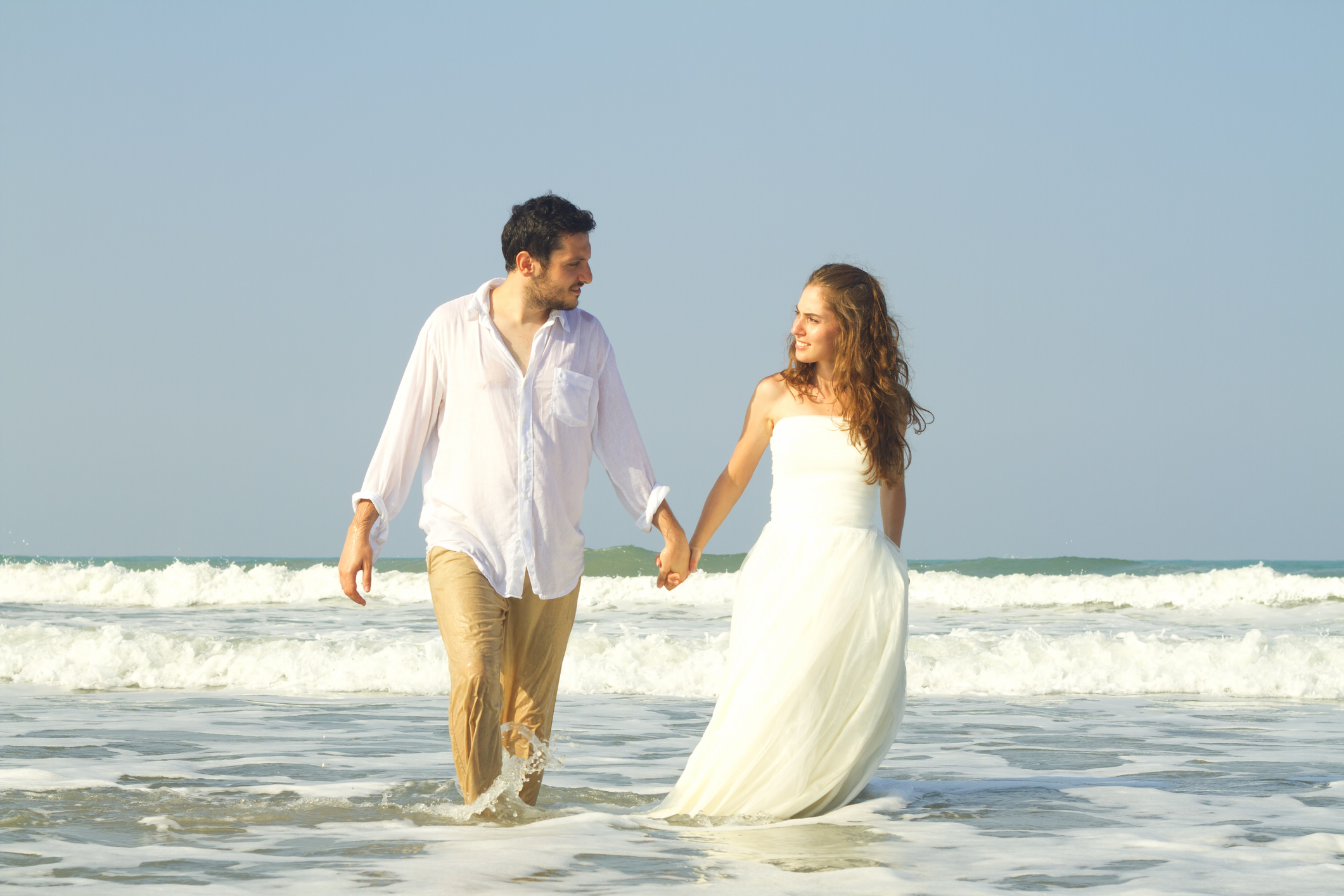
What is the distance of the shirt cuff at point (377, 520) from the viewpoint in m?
4.18

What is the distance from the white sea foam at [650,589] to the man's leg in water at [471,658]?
1374 cm

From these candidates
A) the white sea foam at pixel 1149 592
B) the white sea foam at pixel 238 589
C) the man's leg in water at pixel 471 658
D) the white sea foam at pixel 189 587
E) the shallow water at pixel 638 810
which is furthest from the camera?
the white sea foam at pixel 189 587

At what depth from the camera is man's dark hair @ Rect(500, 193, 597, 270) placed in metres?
4.26

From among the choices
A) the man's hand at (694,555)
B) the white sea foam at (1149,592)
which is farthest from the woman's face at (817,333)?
the white sea foam at (1149,592)

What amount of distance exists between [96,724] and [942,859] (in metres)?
5.79

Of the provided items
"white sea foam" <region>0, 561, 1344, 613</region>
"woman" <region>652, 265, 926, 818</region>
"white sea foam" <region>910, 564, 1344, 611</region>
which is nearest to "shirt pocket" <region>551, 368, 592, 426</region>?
"woman" <region>652, 265, 926, 818</region>

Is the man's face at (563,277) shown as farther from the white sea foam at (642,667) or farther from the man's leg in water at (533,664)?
the white sea foam at (642,667)

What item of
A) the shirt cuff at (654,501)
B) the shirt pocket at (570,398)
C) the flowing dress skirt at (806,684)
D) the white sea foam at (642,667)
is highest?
the shirt pocket at (570,398)

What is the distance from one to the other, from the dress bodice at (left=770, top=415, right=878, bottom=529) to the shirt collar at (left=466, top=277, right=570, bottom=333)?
3.10 feet

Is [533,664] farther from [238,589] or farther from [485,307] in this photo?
[238,589]

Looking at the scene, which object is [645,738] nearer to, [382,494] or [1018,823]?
[1018,823]

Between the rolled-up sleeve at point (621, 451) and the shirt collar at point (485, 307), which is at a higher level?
the shirt collar at point (485, 307)

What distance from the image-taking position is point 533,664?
4.39m

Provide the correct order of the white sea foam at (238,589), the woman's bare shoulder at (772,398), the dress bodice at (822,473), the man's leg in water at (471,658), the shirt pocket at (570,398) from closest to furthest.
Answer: the man's leg in water at (471,658)
the shirt pocket at (570,398)
the dress bodice at (822,473)
the woman's bare shoulder at (772,398)
the white sea foam at (238,589)
